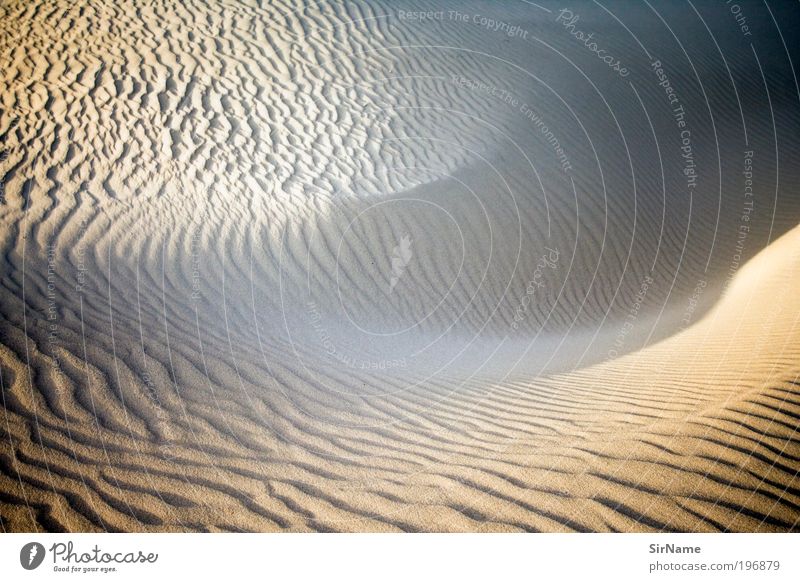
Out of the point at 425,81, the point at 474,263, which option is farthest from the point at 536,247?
the point at 425,81

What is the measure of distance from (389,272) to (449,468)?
153 inches

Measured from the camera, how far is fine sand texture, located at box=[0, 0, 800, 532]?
10.6 ft

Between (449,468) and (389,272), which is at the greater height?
(389,272)

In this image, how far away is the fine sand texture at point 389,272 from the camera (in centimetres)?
324

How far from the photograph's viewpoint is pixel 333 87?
9.11 m

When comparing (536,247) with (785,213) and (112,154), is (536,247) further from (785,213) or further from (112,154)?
(112,154)

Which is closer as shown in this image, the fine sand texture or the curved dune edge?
the curved dune edge

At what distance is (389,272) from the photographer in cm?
706

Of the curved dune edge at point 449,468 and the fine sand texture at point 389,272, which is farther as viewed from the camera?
the fine sand texture at point 389,272

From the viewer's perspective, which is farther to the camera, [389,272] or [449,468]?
[389,272]

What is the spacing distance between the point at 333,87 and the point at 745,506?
8403mm

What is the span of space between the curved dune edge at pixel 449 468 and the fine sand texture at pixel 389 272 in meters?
0.02

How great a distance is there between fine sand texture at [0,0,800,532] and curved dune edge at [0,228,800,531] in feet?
0.07

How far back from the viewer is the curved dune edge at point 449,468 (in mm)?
2984
